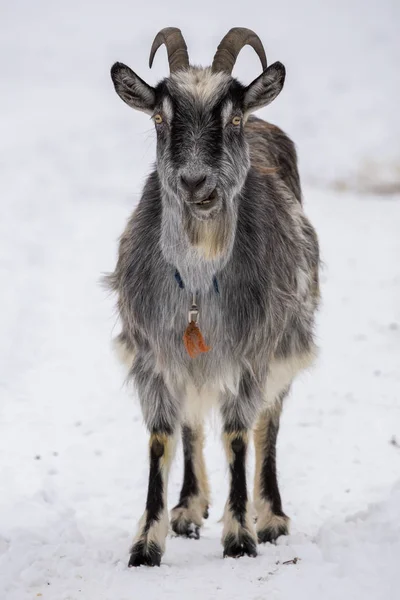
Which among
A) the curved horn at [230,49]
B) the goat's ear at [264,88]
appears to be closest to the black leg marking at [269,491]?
the goat's ear at [264,88]

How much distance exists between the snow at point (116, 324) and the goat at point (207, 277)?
0.32 metres

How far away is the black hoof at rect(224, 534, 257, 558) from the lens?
5039 mm

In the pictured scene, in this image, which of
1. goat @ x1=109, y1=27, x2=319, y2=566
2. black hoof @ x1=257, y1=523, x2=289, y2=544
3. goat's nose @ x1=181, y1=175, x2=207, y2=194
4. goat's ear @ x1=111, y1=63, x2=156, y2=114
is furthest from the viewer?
black hoof @ x1=257, y1=523, x2=289, y2=544

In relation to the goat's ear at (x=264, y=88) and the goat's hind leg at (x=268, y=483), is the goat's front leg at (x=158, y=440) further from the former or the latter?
the goat's ear at (x=264, y=88)

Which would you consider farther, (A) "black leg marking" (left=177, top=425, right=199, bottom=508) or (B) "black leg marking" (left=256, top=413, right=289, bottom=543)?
(A) "black leg marking" (left=177, top=425, right=199, bottom=508)

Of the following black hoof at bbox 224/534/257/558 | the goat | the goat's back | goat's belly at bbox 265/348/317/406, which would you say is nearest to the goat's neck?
the goat

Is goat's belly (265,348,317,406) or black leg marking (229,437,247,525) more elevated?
goat's belly (265,348,317,406)

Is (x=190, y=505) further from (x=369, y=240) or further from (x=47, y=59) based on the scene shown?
(x=47, y=59)

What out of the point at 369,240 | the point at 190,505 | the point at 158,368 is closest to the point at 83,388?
the point at 190,505

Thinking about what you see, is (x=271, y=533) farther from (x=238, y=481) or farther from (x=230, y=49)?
(x=230, y=49)

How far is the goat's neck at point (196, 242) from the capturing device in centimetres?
466

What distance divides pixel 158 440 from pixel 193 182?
1493 millimetres

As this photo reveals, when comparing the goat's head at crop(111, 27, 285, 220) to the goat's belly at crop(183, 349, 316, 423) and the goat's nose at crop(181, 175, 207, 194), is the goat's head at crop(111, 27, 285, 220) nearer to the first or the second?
the goat's nose at crop(181, 175, 207, 194)

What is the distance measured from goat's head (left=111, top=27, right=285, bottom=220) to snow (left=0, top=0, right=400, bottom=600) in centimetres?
129
